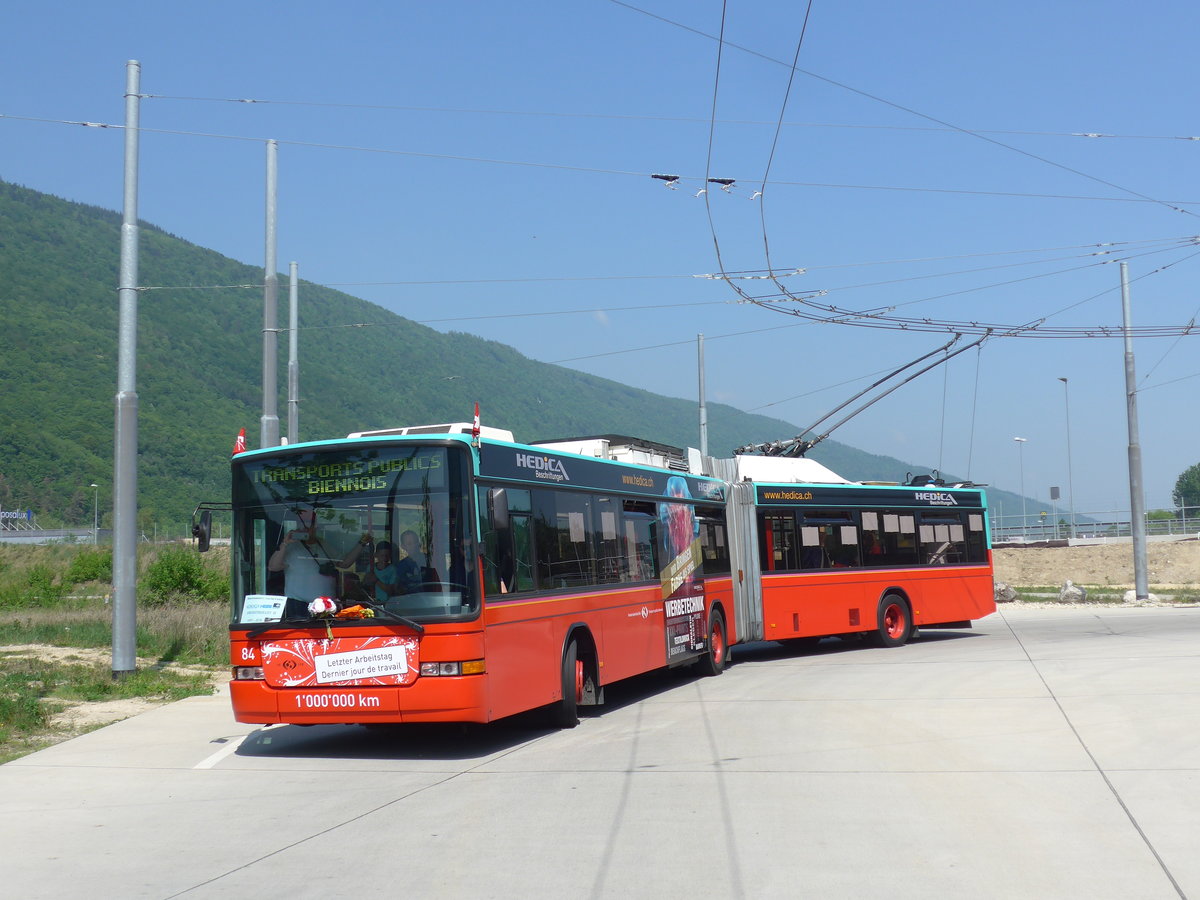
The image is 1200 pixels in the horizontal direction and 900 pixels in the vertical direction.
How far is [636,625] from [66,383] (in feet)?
327

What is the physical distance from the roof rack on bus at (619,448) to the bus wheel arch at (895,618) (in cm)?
619

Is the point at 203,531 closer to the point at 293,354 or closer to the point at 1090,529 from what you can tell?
the point at 293,354

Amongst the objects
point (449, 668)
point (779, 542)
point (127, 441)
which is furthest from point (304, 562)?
point (779, 542)

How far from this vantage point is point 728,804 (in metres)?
8.17

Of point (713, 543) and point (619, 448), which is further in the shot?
point (713, 543)

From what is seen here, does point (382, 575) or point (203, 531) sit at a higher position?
point (203, 531)

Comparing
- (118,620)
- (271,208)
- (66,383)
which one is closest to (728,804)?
(118,620)

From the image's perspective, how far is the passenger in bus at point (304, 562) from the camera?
34.8ft

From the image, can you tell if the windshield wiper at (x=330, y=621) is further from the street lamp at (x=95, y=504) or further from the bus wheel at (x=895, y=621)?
the street lamp at (x=95, y=504)

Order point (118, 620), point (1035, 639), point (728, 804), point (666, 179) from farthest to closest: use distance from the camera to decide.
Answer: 1. point (1035, 639)
2. point (666, 179)
3. point (118, 620)
4. point (728, 804)

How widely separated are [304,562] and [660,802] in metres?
4.03

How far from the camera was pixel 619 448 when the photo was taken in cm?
1505

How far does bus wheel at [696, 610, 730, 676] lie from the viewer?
55.7ft

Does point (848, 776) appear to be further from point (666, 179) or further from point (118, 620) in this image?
point (666, 179)
